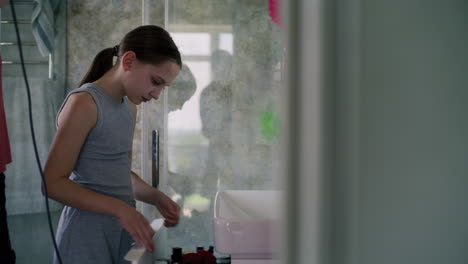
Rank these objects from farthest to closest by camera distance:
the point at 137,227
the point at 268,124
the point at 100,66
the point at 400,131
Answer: the point at 268,124 < the point at 100,66 < the point at 137,227 < the point at 400,131

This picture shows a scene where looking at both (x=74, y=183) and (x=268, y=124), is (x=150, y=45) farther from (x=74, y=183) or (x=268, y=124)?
(x=268, y=124)

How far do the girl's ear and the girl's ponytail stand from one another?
102 millimetres

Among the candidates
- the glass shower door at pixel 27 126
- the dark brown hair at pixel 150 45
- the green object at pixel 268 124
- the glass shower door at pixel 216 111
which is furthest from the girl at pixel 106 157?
the glass shower door at pixel 27 126

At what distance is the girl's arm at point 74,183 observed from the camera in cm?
87

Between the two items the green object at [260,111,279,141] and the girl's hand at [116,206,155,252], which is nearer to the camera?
the girl's hand at [116,206,155,252]

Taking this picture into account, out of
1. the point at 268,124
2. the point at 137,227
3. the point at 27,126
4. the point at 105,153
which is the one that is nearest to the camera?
the point at 137,227

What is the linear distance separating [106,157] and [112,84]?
21cm

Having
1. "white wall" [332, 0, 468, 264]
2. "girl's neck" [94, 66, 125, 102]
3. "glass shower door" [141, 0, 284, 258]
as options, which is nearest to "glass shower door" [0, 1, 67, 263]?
"glass shower door" [141, 0, 284, 258]

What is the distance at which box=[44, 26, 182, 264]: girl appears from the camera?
0.94m

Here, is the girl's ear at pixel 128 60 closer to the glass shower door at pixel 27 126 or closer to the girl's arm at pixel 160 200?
the girl's arm at pixel 160 200

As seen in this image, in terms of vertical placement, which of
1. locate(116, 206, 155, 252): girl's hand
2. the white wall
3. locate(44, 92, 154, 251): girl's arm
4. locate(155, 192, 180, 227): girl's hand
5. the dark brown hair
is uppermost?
the dark brown hair

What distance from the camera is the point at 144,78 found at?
1189 mm

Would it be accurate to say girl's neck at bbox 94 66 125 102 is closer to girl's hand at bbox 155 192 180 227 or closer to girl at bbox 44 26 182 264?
girl at bbox 44 26 182 264

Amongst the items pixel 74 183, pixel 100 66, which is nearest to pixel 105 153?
pixel 74 183
